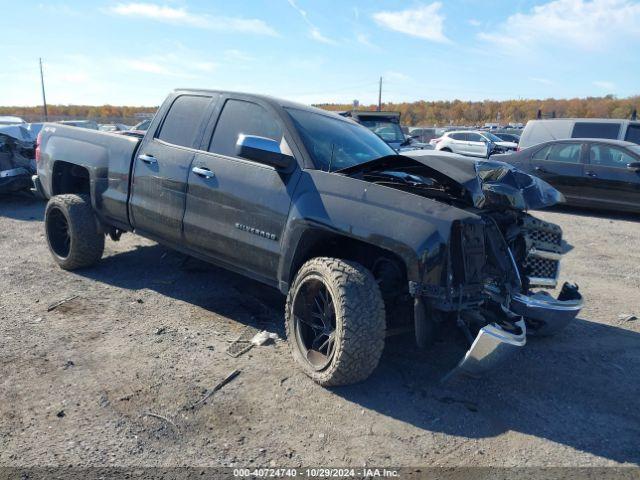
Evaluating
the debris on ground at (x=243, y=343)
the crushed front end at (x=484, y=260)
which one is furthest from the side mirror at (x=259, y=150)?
the debris on ground at (x=243, y=343)

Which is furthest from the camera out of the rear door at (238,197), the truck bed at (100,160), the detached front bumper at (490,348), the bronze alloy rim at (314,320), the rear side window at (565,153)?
the rear side window at (565,153)

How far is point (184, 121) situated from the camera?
479 centimetres

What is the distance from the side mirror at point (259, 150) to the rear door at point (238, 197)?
0.19 meters

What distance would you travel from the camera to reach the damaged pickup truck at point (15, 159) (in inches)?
381

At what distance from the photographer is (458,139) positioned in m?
24.5

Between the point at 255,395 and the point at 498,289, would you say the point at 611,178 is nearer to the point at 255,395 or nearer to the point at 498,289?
the point at 498,289

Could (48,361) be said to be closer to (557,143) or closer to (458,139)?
(557,143)

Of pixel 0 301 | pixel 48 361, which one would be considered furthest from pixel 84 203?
pixel 48 361

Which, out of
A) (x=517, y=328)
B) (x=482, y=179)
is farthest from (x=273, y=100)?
(x=517, y=328)

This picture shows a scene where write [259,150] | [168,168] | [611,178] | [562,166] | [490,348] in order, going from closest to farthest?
[490,348]
[259,150]
[168,168]
[611,178]
[562,166]

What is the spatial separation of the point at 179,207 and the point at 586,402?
336cm

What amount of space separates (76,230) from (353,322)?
3.40 m

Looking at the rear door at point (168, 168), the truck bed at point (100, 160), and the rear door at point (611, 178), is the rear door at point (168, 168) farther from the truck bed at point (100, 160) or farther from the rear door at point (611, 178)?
the rear door at point (611, 178)

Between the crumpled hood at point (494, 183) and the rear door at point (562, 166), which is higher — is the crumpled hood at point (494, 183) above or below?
above
